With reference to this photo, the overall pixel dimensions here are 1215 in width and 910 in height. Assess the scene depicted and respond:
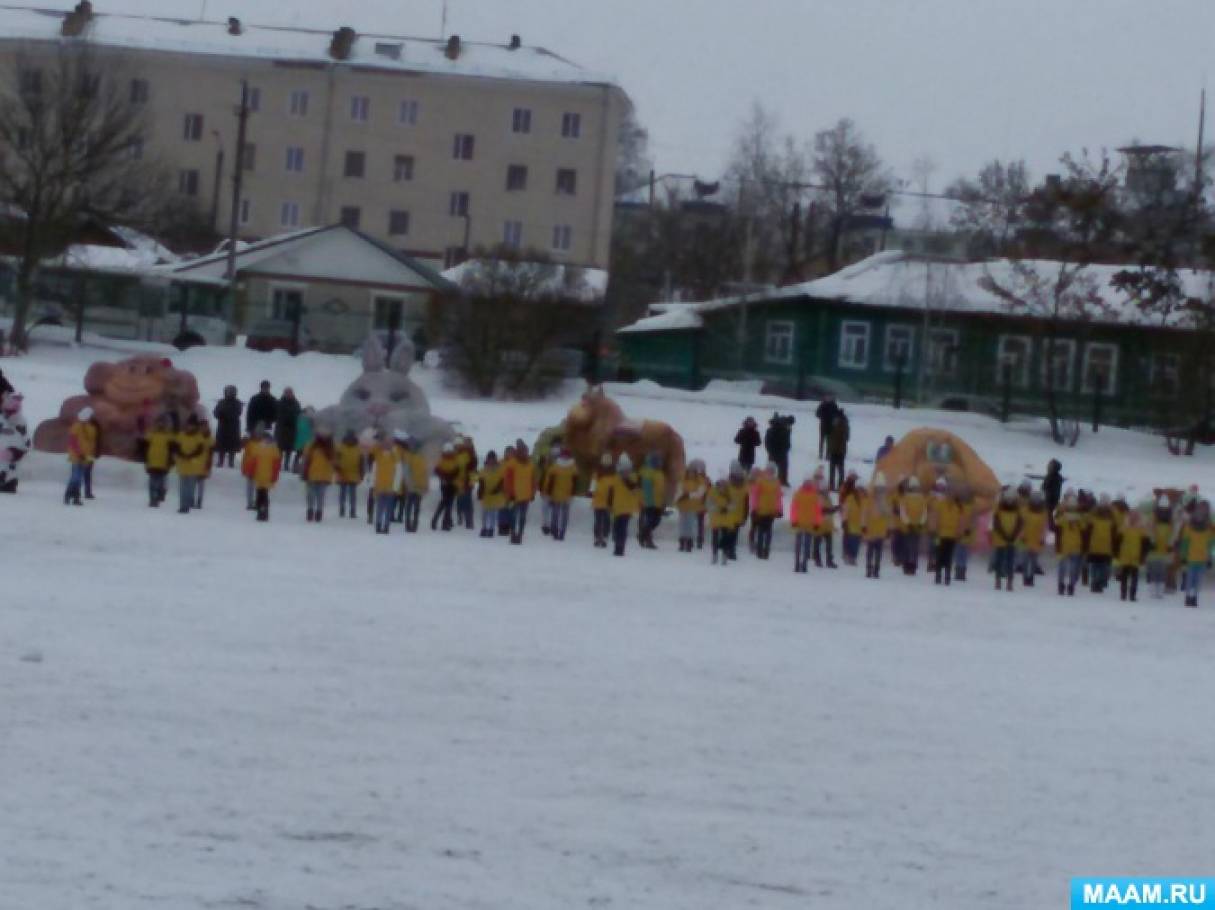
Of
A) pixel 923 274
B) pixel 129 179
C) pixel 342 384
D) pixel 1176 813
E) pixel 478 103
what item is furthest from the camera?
pixel 478 103

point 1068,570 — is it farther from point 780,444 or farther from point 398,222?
point 398,222

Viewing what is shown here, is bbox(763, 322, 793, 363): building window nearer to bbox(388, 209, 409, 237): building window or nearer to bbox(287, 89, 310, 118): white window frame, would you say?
bbox(388, 209, 409, 237): building window

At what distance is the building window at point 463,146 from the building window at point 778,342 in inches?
1106

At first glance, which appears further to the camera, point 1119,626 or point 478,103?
point 478,103

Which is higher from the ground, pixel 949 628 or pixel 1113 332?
pixel 1113 332

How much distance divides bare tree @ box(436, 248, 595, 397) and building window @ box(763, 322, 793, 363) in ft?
45.8

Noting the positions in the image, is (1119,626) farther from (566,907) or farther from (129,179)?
(129,179)

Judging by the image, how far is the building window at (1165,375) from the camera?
48.6m

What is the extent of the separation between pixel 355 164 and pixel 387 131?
182 cm

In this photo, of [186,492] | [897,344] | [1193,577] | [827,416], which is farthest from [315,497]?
[897,344]

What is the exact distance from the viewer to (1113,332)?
53.2 metres

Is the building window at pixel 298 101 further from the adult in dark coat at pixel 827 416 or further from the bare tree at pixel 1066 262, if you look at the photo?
the adult in dark coat at pixel 827 416

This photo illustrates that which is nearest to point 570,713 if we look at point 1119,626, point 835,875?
point 835,875

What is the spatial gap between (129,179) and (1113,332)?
24.6 m
